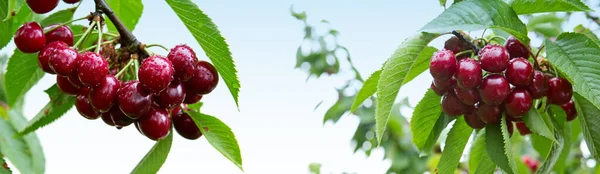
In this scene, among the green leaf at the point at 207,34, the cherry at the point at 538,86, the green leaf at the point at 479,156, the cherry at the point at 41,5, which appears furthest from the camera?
the green leaf at the point at 479,156

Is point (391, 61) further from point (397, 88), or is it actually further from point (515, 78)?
point (515, 78)

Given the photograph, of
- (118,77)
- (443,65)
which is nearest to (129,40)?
(118,77)

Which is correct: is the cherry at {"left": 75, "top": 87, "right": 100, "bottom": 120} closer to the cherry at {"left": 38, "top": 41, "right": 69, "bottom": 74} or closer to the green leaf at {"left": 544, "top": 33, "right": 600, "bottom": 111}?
the cherry at {"left": 38, "top": 41, "right": 69, "bottom": 74}

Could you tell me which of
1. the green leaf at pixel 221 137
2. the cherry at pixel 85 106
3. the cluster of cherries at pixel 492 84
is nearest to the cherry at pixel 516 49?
the cluster of cherries at pixel 492 84

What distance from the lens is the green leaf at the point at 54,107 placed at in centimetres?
141

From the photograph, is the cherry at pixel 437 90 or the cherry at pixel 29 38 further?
the cherry at pixel 437 90

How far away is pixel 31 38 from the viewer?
1233 mm

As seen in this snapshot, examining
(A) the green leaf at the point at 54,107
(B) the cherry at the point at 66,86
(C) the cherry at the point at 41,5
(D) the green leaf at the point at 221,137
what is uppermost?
(C) the cherry at the point at 41,5

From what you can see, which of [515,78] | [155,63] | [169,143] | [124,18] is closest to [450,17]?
[515,78]

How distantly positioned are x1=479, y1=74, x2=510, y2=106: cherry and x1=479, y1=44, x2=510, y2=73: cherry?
20mm

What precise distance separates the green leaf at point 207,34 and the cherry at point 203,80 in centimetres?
10

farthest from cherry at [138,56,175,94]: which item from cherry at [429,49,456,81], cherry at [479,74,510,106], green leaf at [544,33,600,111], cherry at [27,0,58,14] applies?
green leaf at [544,33,600,111]

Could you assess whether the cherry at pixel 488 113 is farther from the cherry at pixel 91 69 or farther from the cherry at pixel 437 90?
the cherry at pixel 91 69

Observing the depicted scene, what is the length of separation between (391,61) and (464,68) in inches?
6.5
